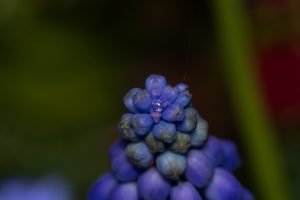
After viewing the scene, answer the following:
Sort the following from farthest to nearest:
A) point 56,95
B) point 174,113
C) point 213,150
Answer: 1. point 56,95
2. point 213,150
3. point 174,113

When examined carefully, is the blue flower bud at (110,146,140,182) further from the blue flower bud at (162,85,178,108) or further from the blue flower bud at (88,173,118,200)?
the blue flower bud at (162,85,178,108)

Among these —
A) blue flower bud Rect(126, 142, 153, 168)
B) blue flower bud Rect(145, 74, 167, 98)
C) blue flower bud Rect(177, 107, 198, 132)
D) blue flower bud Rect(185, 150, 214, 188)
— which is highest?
blue flower bud Rect(145, 74, 167, 98)

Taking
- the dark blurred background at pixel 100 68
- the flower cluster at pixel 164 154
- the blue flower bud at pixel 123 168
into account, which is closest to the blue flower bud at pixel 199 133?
the flower cluster at pixel 164 154

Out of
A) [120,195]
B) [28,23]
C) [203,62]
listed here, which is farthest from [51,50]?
[120,195]

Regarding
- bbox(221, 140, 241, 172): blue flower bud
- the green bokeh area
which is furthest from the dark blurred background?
bbox(221, 140, 241, 172): blue flower bud

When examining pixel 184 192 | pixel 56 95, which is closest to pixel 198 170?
pixel 184 192

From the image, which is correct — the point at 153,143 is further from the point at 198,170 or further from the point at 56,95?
the point at 56,95

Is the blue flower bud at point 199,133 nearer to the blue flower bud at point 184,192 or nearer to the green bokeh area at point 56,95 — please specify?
the blue flower bud at point 184,192
